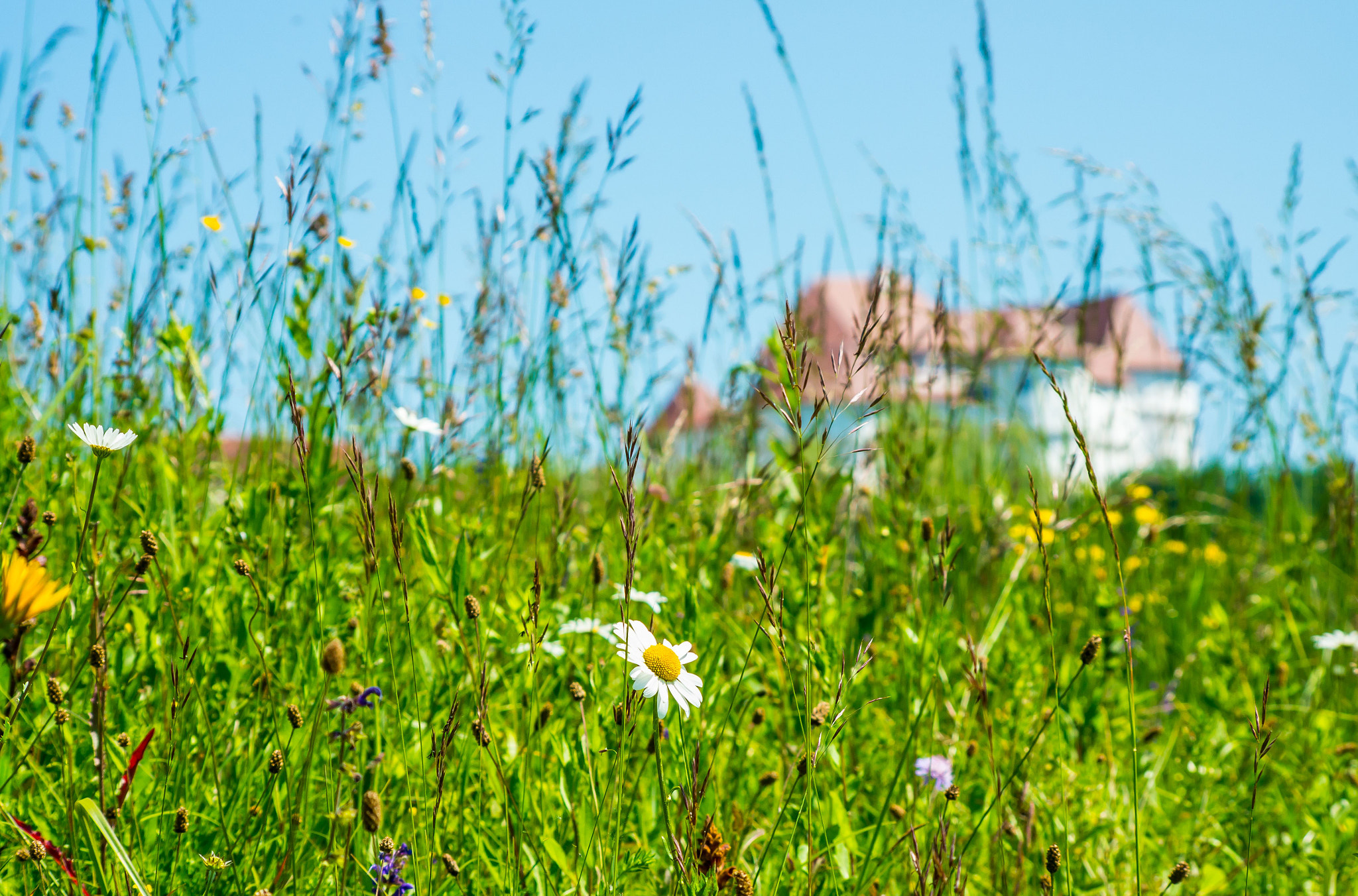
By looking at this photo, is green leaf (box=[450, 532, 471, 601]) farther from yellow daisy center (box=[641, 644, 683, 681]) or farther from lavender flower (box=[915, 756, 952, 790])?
lavender flower (box=[915, 756, 952, 790])

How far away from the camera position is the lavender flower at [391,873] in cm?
93

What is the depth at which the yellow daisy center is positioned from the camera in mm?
982

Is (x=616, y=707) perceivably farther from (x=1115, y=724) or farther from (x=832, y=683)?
(x=1115, y=724)

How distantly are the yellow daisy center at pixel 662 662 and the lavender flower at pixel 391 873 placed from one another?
334 mm

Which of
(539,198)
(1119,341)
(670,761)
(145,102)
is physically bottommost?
(670,761)

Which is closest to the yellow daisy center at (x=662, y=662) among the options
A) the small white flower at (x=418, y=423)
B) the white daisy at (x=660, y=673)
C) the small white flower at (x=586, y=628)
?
the white daisy at (x=660, y=673)

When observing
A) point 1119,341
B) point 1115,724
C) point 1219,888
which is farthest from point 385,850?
point 1119,341

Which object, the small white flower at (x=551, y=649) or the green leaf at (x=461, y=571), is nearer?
the green leaf at (x=461, y=571)

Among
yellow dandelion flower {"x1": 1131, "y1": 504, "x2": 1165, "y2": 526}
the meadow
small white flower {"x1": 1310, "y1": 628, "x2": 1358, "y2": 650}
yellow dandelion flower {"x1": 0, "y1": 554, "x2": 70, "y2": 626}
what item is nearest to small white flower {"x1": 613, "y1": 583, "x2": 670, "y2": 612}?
the meadow

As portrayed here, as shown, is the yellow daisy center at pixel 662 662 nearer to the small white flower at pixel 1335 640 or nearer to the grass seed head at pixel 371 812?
the grass seed head at pixel 371 812

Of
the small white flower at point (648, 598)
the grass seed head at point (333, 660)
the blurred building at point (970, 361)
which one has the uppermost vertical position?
the blurred building at point (970, 361)

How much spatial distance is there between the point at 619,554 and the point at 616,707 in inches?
34.2

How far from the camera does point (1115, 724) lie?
1.87 meters

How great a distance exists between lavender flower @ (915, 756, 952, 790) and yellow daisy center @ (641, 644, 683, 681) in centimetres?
52
